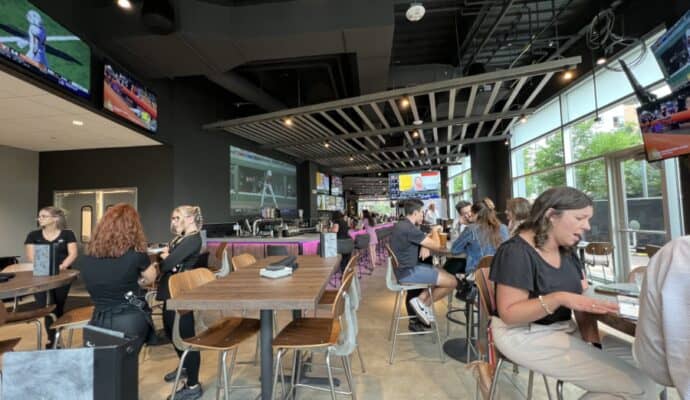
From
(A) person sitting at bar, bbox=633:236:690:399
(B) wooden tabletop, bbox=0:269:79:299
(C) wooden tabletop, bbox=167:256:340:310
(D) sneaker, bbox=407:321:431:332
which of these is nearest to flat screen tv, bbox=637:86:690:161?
(D) sneaker, bbox=407:321:431:332

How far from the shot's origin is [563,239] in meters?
1.51

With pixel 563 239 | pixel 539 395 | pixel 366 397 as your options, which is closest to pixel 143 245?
pixel 366 397

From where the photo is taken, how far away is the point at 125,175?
19.1 ft

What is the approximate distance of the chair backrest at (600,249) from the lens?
498cm

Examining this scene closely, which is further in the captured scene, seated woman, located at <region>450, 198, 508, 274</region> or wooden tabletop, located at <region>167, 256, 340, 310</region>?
seated woman, located at <region>450, 198, 508, 274</region>

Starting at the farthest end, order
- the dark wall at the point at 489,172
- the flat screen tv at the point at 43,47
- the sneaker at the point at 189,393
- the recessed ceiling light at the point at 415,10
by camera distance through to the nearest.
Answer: the dark wall at the point at 489,172, the recessed ceiling light at the point at 415,10, the flat screen tv at the point at 43,47, the sneaker at the point at 189,393

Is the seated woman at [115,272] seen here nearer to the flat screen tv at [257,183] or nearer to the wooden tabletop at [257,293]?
the wooden tabletop at [257,293]

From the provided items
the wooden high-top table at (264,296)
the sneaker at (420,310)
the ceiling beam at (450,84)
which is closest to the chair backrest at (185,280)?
the wooden high-top table at (264,296)

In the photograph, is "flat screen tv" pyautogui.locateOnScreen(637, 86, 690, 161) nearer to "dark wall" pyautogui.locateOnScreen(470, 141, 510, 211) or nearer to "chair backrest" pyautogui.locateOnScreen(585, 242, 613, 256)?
"chair backrest" pyautogui.locateOnScreen(585, 242, 613, 256)

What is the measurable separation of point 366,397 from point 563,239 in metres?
1.84

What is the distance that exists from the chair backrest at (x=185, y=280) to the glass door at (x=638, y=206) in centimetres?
544

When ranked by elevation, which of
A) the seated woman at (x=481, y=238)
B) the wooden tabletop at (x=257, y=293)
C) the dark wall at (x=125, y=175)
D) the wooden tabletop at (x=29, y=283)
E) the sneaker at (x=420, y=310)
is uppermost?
the dark wall at (x=125, y=175)

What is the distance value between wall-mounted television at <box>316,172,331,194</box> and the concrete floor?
8.61m

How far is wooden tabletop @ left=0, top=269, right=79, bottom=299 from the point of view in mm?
2143
